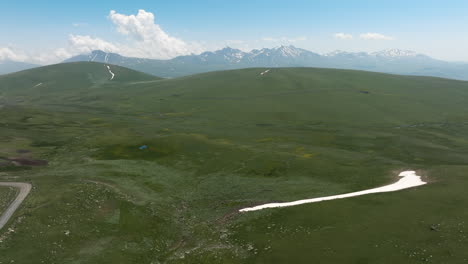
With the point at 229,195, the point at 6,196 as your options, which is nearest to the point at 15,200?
the point at 6,196

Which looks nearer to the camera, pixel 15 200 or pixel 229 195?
pixel 15 200

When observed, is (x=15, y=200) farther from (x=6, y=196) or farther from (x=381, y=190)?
(x=381, y=190)

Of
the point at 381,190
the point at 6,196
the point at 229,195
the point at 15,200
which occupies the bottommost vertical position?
the point at 229,195

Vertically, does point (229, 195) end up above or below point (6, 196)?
below

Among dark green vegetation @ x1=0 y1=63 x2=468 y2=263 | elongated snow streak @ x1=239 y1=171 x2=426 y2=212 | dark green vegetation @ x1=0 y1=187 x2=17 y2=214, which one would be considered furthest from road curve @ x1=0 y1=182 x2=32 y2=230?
elongated snow streak @ x1=239 y1=171 x2=426 y2=212

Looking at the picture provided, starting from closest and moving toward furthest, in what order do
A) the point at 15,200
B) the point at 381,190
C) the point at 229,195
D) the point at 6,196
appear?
the point at 15,200 → the point at 6,196 → the point at 381,190 → the point at 229,195

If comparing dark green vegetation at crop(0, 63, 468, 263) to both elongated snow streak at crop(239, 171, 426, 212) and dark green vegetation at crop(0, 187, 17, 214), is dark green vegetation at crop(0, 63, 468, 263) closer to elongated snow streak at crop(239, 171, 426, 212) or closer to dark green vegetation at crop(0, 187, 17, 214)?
elongated snow streak at crop(239, 171, 426, 212)

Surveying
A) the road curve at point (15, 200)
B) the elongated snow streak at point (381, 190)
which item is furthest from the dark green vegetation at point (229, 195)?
the elongated snow streak at point (381, 190)

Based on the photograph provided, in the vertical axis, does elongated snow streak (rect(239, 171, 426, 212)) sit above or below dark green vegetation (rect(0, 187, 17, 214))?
below

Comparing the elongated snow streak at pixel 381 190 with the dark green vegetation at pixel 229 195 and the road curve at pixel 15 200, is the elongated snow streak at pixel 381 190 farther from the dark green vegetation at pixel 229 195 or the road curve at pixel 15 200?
the road curve at pixel 15 200
